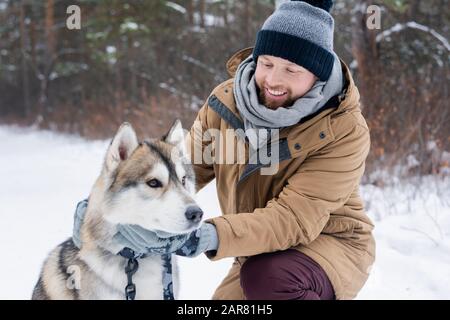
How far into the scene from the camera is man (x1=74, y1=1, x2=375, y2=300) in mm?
1971

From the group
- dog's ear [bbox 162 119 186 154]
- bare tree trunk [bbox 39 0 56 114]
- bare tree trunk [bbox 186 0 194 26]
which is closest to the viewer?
dog's ear [bbox 162 119 186 154]

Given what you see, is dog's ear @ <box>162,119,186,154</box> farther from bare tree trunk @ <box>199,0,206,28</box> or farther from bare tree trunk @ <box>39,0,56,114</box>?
bare tree trunk @ <box>39,0,56,114</box>

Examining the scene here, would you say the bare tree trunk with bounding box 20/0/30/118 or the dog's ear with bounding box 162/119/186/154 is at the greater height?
the bare tree trunk with bounding box 20/0/30/118

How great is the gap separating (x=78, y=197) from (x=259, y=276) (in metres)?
4.55

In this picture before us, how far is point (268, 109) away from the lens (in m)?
2.03

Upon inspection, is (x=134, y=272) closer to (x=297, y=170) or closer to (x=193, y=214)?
(x=193, y=214)

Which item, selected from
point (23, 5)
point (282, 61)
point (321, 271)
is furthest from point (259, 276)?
point (23, 5)

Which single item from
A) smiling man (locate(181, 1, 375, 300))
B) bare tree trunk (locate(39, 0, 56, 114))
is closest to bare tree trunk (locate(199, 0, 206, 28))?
bare tree trunk (locate(39, 0, 56, 114))

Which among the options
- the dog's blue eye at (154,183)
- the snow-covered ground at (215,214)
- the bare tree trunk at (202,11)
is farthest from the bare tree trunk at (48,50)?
the dog's blue eye at (154,183)

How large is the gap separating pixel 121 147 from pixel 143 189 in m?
0.21

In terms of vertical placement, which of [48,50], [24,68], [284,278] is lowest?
[284,278]

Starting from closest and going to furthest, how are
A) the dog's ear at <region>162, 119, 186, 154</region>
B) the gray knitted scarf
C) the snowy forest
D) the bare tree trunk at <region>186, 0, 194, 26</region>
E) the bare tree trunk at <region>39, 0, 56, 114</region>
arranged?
the gray knitted scarf → the dog's ear at <region>162, 119, 186, 154</region> → the snowy forest → the bare tree trunk at <region>186, 0, 194, 26</region> → the bare tree trunk at <region>39, 0, 56, 114</region>

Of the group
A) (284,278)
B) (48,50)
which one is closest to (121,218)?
(284,278)

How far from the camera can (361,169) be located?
2.18 m
